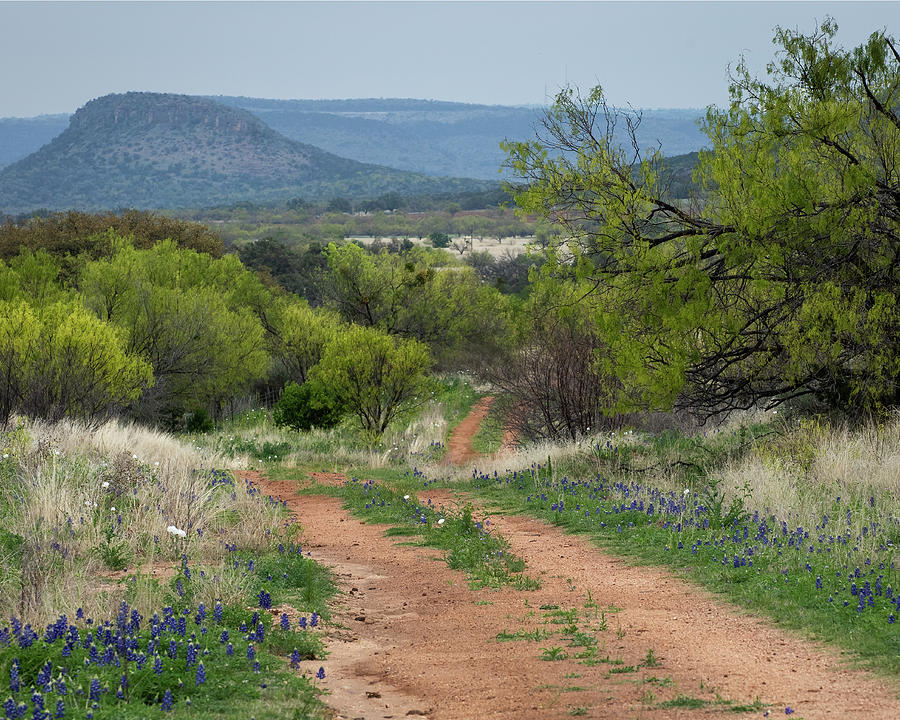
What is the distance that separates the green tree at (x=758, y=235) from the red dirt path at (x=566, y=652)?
480cm

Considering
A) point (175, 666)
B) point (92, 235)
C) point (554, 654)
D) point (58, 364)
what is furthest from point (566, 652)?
point (92, 235)

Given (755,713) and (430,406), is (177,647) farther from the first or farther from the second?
(430,406)

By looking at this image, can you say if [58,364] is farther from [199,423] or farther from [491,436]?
[491,436]

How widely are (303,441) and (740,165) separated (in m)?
15.2

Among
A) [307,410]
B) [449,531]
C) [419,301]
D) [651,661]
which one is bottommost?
[307,410]

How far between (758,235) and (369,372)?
17.0 metres

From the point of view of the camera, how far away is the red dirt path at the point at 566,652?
5.19m

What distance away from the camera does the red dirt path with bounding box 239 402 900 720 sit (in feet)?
17.0

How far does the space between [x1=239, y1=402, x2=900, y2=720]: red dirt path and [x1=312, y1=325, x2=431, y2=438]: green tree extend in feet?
→ 60.1

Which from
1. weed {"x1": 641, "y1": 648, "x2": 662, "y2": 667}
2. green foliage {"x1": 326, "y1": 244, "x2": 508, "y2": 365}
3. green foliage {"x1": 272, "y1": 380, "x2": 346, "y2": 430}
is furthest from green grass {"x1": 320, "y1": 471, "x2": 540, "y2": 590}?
green foliage {"x1": 326, "y1": 244, "x2": 508, "y2": 365}

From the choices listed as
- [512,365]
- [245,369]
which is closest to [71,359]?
[512,365]

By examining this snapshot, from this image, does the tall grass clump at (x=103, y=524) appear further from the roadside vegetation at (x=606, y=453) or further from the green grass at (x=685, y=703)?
the green grass at (x=685, y=703)

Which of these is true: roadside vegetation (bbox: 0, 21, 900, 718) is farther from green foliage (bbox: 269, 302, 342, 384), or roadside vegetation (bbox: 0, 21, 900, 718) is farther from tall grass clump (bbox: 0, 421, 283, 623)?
green foliage (bbox: 269, 302, 342, 384)

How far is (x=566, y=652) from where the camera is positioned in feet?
20.5
